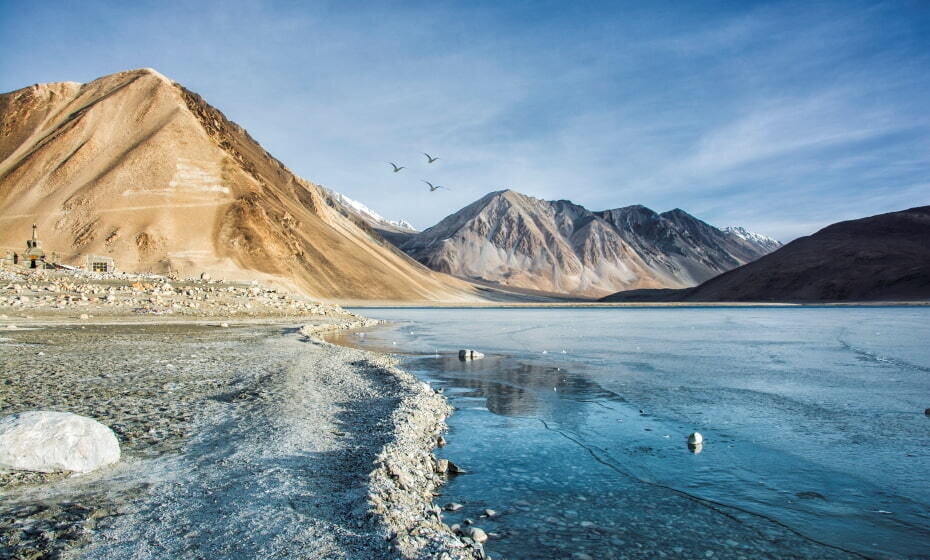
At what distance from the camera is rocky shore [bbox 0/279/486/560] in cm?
463

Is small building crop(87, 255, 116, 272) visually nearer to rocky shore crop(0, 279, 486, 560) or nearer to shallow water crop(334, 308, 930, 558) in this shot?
rocky shore crop(0, 279, 486, 560)

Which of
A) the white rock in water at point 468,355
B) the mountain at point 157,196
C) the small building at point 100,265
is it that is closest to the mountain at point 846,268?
the mountain at point 157,196

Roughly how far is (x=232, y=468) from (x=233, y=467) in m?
0.04

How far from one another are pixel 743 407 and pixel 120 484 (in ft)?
36.5

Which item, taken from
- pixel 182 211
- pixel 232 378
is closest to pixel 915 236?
pixel 182 211

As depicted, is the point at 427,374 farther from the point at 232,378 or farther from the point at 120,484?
the point at 120,484

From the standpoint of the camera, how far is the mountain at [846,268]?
10369cm

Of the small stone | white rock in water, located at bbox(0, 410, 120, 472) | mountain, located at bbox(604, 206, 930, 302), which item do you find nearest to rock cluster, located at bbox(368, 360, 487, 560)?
the small stone

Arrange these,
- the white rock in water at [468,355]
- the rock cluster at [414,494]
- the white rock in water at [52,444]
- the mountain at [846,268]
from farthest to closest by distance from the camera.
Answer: the mountain at [846,268], the white rock in water at [468,355], the white rock in water at [52,444], the rock cluster at [414,494]

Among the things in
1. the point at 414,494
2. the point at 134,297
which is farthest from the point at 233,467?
the point at 134,297

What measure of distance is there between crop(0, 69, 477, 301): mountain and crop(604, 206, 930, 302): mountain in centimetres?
7313

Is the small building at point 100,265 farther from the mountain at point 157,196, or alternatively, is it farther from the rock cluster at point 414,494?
the rock cluster at point 414,494

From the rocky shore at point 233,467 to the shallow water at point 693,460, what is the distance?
87 centimetres

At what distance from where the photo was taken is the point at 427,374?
16.5 meters
